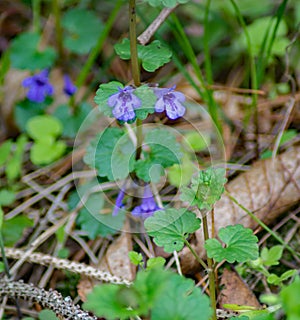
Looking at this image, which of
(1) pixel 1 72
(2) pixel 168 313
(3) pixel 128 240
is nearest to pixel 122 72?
(1) pixel 1 72

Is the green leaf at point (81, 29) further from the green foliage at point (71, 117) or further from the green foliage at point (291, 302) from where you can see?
the green foliage at point (291, 302)

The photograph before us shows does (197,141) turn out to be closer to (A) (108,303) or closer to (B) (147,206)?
(B) (147,206)

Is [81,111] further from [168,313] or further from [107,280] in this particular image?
[168,313]

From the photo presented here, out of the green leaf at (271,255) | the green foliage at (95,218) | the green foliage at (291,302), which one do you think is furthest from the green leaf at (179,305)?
the green foliage at (95,218)

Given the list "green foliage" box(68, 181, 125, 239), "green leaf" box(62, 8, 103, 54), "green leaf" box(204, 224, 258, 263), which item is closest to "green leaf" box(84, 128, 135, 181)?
"green foliage" box(68, 181, 125, 239)

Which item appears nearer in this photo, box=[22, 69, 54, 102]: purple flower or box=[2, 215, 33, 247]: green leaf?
box=[2, 215, 33, 247]: green leaf

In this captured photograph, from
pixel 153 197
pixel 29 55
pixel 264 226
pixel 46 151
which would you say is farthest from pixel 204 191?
pixel 29 55

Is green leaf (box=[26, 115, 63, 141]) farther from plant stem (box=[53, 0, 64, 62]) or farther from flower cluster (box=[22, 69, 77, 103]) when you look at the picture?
plant stem (box=[53, 0, 64, 62])
